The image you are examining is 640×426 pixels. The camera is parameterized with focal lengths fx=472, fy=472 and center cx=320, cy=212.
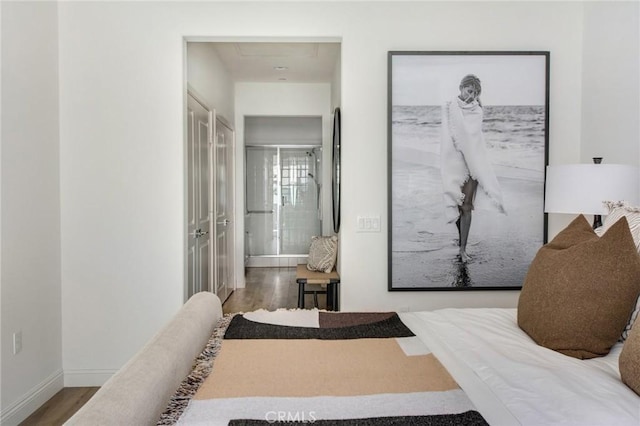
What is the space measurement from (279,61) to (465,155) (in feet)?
8.59

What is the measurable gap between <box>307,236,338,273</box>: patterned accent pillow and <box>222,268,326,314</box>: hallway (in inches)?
44.3

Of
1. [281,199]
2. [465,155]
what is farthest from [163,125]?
[281,199]

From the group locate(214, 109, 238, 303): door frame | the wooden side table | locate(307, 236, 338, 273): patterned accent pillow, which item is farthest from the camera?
locate(214, 109, 238, 303): door frame

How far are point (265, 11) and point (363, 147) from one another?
1.09 metres

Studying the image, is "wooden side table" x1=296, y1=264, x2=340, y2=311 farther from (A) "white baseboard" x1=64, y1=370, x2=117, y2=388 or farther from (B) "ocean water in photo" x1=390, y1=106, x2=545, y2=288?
(A) "white baseboard" x1=64, y1=370, x2=117, y2=388

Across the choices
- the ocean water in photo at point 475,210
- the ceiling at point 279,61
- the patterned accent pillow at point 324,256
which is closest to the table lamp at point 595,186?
the ocean water in photo at point 475,210

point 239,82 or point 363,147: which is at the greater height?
point 239,82

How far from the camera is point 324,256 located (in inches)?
162

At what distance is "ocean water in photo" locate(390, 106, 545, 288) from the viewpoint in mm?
3104

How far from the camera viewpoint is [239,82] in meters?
5.93

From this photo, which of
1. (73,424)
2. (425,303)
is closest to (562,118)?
(425,303)

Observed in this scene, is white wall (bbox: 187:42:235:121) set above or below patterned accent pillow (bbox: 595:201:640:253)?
above

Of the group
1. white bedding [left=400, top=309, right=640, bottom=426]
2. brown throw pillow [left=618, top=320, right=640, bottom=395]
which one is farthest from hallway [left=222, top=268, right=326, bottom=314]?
brown throw pillow [left=618, top=320, right=640, bottom=395]

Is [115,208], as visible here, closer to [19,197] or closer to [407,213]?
[19,197]
